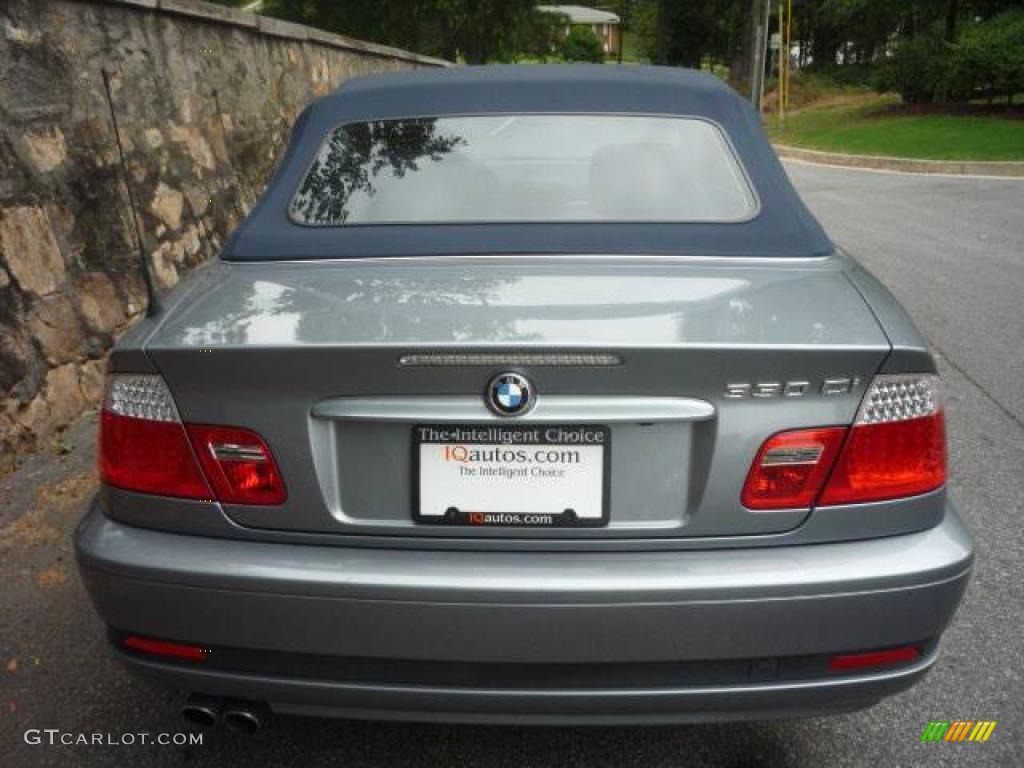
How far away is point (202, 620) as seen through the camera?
189cm

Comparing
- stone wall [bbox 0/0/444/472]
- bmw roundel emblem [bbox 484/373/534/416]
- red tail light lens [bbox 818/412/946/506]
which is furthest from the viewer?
stone wall [bbox 0/0/444/472]

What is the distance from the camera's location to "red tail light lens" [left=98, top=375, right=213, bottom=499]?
194 cm

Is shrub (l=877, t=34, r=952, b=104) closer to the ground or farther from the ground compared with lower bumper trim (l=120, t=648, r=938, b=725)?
closer to the ground

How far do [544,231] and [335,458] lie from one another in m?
0.88

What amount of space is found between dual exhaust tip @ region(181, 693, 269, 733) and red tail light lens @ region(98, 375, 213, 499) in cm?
45

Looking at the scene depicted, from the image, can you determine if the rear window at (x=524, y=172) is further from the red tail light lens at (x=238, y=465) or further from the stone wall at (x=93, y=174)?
the stone wall at (x=93, y=174)

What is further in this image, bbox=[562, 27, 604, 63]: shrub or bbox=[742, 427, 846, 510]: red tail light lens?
bbox=[562, 27, 604, 63]: shrub

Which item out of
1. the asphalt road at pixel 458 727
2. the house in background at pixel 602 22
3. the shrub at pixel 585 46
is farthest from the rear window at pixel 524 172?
the house in background at pixel 602 22

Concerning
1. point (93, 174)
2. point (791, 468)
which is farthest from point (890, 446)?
point (93, 174)

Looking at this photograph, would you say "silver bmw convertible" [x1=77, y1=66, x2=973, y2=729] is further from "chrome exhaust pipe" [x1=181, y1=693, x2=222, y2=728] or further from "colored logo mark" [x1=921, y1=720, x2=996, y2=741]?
"colored logo mark" [x1=921, y1=720, x2=996, y2=741]

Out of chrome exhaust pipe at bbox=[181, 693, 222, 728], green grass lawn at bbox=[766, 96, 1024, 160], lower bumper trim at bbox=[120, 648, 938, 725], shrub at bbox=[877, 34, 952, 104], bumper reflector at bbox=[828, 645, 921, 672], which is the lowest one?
green grass lawn at bbox=[766, 96, 1024, 160]

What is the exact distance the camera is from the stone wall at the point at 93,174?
4305mm

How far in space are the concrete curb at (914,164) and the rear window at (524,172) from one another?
17058 mm

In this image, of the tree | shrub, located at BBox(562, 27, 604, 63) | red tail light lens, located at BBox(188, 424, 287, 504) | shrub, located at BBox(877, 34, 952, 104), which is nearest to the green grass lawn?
shrub, located at BBox(877, 34, 952, 104)
